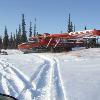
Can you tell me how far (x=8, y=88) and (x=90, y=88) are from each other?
2669 mm

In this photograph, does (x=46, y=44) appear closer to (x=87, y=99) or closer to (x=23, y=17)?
(x=87, y=99)

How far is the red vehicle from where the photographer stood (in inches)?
1511

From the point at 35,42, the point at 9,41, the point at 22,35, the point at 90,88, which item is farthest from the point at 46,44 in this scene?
the point at 9,41

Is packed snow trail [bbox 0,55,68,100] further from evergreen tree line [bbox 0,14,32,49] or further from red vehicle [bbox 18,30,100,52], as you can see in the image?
evergreen tree line [bbox 0,14,32,49]

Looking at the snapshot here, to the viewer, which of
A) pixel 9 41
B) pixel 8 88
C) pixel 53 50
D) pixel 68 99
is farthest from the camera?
pixel 9 41

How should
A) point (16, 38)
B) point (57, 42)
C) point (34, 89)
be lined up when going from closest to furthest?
point (34, 89), point (57, 42), point (16, 38)

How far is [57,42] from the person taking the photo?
39.1 m

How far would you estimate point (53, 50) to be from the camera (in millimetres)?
37719

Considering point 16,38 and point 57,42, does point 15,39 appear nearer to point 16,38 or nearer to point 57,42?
point 16,38

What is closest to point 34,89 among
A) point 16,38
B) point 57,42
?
point 57,42

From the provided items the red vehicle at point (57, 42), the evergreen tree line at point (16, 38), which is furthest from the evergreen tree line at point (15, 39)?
the red vehicle at point (57, 42)

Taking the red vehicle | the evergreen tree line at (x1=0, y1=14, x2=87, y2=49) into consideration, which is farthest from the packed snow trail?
the evergreen tree line at (x1=0, y1=14, x2=87, y2=49)

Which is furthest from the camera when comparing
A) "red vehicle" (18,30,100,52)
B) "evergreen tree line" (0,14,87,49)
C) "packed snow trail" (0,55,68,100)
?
"evergreen tree line" (0,14,87,49)

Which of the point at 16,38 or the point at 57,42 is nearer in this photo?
the point at 57,42
